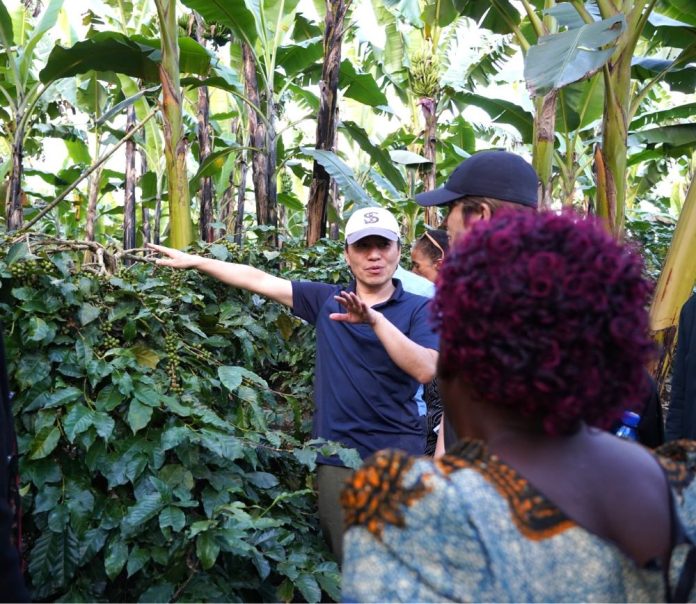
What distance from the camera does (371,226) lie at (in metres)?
3.34

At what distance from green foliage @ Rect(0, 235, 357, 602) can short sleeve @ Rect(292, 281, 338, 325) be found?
391 millimetres

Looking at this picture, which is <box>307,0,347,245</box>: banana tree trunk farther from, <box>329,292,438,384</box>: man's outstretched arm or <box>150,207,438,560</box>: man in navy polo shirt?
<box>329,292,438,384</box>: man's outstretched arm

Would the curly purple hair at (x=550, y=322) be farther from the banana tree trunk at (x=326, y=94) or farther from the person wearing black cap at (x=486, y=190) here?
the banana tree trunk at (x=326, y=94)

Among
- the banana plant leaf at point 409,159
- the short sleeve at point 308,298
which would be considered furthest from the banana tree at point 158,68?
the banana plant leaf at point 409,159

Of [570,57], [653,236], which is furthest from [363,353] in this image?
[653,236]

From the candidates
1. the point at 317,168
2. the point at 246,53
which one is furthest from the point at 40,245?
the point at 246,53

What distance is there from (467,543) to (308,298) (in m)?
2.27

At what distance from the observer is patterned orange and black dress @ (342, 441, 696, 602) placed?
1.15m

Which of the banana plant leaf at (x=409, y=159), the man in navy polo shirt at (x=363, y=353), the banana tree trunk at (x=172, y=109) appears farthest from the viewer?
the banana plant leaf at (x=409, y=159)

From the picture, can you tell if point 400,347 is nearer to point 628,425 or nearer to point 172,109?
point 628,425

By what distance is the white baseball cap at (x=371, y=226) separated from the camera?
10.9 ft

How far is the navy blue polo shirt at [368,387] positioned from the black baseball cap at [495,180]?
0.78m

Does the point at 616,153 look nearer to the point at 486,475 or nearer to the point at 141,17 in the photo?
the point at 486,475

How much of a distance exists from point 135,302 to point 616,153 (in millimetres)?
3849
